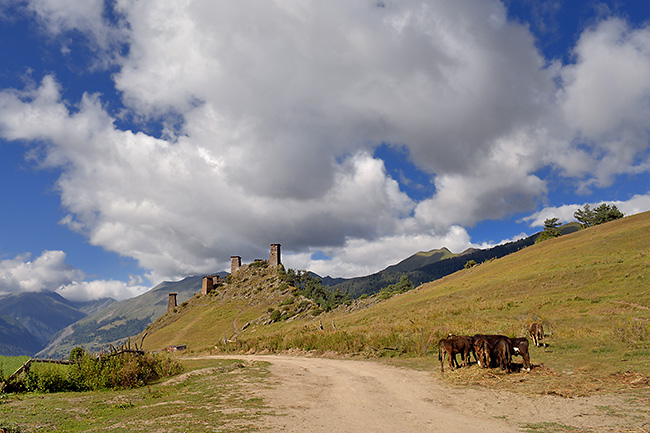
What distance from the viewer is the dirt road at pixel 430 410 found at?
10531 millimetres

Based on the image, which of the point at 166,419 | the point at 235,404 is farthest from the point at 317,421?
the point at 166,419

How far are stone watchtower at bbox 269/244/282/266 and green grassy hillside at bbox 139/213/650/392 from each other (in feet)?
169

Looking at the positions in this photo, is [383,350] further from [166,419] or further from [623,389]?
[166,419]

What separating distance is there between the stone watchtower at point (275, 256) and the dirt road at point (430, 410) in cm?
11523

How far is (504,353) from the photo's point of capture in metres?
17.6

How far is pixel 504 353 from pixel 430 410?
7.03 meters

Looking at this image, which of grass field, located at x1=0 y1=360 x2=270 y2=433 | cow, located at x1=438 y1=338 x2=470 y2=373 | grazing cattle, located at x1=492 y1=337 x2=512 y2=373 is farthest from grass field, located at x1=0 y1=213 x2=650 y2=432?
cow, located at x1=438 y1=338 x2=470 y2=373

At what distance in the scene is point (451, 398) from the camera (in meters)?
14.3

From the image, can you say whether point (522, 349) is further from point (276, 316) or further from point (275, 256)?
point (275, 256)

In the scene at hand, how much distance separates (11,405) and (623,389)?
23.2 meters

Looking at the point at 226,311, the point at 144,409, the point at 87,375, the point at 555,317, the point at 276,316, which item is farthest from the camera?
the point at 226,311

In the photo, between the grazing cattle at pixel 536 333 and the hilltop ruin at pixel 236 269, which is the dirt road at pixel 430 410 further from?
the hilltop ruin at pixel 236 269

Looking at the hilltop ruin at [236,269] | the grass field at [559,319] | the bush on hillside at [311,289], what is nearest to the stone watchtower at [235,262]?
the hilltop ruin at [236,269]

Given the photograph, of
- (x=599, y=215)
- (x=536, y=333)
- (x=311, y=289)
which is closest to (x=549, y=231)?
(x=599, y=215)
